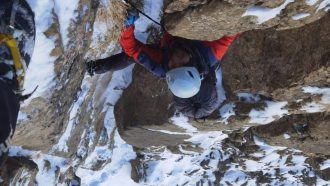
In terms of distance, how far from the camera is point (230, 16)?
409 centimetres

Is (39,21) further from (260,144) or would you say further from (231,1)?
(260,144)

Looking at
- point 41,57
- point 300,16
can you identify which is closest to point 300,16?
point 300,16

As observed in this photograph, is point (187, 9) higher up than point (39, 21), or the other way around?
point (187, 9)

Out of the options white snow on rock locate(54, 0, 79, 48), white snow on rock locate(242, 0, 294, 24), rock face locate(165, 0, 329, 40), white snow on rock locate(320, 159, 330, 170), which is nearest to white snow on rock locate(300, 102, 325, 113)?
rock face locate(165, 0, 329, 40)

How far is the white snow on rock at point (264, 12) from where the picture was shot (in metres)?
4.00

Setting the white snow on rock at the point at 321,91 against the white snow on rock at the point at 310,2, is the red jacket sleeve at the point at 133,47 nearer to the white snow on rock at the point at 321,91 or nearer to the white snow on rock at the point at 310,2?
the white snow on rock at the point at 310,2

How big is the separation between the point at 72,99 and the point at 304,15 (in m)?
3.20

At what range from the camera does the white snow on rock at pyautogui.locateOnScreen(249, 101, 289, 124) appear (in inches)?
224

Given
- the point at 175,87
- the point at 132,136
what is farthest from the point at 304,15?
the point at 132,136

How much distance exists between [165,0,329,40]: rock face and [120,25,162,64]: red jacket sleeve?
1.71ft

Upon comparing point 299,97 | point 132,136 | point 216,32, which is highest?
point 216,32

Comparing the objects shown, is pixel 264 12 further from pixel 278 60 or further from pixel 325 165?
pixel 325 165

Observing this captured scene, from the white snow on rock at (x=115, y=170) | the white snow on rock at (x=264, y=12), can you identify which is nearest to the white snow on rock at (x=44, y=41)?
the white snow on rock at (x=264, y=12)

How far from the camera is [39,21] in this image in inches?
158
